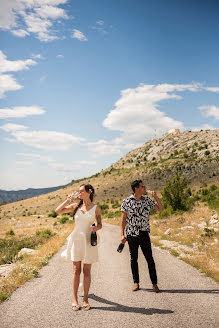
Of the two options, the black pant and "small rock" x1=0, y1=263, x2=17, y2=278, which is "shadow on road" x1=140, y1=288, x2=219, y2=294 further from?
"small rock" x1=0, y1=263, x2=17, y2=278

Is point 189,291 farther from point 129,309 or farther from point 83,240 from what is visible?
point 83,240

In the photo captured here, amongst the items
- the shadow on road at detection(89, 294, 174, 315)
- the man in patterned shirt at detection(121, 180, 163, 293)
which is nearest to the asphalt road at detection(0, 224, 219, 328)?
the shadow on road at detection(89, 294, 174, 315)

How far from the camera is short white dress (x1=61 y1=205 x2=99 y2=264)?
5328 mm

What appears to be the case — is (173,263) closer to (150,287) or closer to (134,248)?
(150,287)

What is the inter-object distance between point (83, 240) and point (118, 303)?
1468 millimetres

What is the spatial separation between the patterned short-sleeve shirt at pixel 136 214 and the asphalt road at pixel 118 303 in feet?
4.53

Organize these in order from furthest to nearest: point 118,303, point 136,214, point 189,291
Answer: point 136,214, point 189,291, point 118,303

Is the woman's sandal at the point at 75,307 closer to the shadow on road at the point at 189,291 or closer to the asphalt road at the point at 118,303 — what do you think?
the asphalt road at the point at 118,303

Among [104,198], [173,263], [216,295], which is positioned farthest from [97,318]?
[104,198]

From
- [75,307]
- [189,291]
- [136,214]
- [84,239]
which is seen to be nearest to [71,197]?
[84,239]

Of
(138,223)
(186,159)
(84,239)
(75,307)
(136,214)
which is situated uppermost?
(186,159)

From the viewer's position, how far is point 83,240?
5.36 metres

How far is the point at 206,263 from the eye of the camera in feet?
29.4

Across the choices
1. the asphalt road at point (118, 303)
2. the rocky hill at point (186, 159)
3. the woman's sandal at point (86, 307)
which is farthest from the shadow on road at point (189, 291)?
the rocky hill at point (186, 159)
